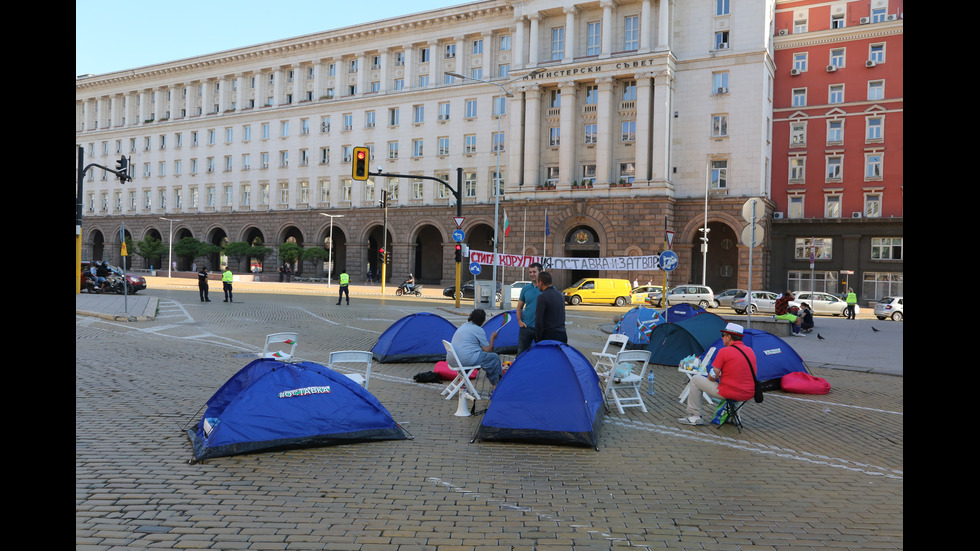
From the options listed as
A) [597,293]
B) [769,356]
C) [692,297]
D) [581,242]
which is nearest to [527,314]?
[769,356]

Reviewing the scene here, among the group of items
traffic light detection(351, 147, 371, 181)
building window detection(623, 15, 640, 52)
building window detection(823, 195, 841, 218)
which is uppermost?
building window detection(623, 15, 640, 52)

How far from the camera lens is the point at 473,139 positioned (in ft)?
176

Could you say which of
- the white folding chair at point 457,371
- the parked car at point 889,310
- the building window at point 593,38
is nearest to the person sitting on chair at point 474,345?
the white folding chair at point 457,371

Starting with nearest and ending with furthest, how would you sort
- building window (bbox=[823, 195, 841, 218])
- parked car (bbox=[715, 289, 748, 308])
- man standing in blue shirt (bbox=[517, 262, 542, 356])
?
man standing in blue shirt (bbox=[517, 262, 542, 356]) < parked car (bbox=[715, 289, 748, 308]) < building window (bbox=[823, 195, 841, 218])

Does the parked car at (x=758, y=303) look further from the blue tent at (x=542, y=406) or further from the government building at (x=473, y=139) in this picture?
the blue tent at (x=542, y=406)

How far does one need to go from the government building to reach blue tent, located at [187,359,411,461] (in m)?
27.3

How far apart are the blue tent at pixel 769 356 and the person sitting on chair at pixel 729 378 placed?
115 inches

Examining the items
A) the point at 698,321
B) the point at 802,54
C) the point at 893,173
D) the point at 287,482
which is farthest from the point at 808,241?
the point at 287,482

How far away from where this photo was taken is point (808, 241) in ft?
157

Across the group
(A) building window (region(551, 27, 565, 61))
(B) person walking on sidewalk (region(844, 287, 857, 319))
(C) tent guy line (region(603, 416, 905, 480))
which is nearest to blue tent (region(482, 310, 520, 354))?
(C) tent guy line (region(603, 416, 905, 480))

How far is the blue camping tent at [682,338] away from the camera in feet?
45.8

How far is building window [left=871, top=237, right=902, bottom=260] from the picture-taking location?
45.5 meters

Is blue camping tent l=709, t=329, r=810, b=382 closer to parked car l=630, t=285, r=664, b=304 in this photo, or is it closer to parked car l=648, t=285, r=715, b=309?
parked car l=648, t=285, r=715, b=309
